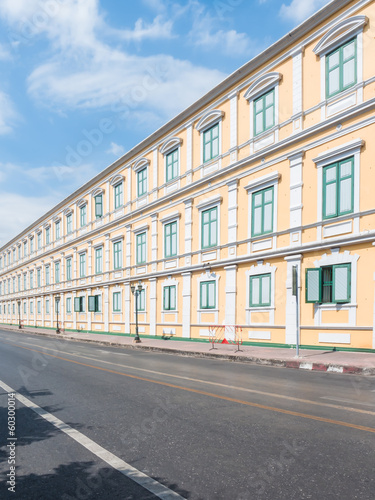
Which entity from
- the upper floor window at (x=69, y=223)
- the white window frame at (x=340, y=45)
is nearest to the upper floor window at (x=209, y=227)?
the white window frame at (x=340, y=45)

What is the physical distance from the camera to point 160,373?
36.1 ft

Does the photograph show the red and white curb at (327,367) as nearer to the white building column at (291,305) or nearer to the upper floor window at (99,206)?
the white building column at (291,305)

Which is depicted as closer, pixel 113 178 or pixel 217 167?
pixel 217 167

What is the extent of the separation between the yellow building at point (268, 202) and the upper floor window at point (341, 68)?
0.05m

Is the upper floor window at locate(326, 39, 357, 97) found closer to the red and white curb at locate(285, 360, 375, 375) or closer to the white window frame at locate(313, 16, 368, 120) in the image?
the white window frame at locate(313, 16, 368, 120)

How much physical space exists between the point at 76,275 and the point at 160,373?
29.0 m

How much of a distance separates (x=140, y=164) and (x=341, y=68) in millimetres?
15503

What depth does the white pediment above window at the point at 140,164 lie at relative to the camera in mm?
27614

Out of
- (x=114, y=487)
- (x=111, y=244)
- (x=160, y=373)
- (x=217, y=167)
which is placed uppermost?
(x=217, y=167)

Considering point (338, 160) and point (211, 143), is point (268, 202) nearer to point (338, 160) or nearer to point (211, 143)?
point (338, 160)

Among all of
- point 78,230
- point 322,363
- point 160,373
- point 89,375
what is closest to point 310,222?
point 322,363

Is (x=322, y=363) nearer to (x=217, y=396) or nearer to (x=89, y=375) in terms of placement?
(x=217, y=396)

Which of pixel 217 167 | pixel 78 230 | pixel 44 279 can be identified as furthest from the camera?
pixel 44 279

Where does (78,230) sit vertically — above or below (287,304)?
above
